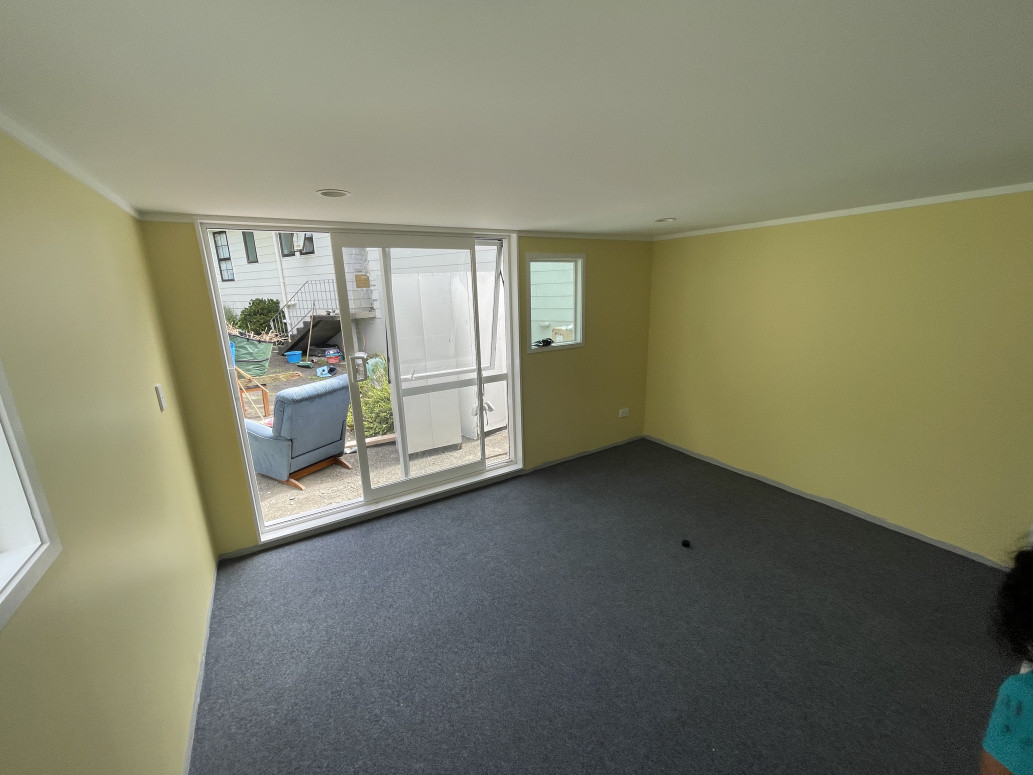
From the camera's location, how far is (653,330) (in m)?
4.45

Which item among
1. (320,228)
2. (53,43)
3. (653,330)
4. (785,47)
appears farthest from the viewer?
(653,330)

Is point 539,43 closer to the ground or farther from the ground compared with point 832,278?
farther from the ground

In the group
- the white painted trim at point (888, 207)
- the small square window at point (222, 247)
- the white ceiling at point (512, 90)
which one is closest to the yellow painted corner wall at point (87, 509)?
the white ceiling at point (512, 90)

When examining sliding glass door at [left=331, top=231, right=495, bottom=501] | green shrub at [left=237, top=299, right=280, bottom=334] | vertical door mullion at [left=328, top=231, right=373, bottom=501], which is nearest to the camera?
vertical door mullion at [left=328, top=231, right=373, bottom=501]

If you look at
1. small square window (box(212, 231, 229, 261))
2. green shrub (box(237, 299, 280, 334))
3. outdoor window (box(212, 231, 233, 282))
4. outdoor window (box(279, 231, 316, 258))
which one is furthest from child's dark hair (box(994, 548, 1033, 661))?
small square window (box(212, 231, 229, 261))

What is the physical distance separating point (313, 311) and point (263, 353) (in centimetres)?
175

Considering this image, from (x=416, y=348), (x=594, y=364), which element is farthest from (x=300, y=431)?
(x=594, y=364)

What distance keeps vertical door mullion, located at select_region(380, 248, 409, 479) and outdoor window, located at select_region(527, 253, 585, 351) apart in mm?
1218

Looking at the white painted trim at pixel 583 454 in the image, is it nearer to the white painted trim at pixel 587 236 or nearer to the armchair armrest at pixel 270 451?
the white painted trim at pixel 587 236

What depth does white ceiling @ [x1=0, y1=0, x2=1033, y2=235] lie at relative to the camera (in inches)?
27.0

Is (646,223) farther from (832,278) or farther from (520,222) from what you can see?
(832,278)

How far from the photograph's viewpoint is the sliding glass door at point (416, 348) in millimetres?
3061

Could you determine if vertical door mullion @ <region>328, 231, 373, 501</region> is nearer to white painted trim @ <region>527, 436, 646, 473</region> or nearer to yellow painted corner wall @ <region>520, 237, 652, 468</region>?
yellow painted corner wall @ <region>520, 237, 652, 468</region>

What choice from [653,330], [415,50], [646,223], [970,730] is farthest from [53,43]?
[653,330]
